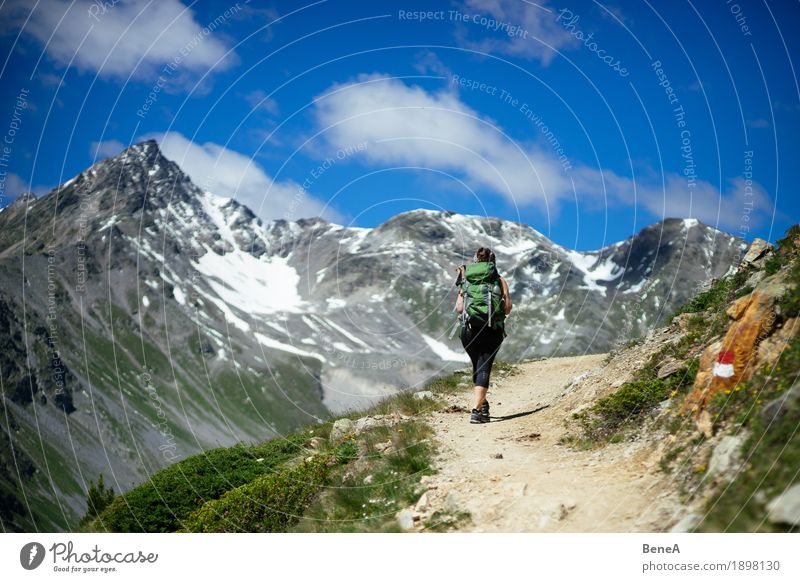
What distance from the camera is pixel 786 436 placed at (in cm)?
663

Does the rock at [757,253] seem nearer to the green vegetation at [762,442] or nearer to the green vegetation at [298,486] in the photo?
the green vegetation at [762,442]

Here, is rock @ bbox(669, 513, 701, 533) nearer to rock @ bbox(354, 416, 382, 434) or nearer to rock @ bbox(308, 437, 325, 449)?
rock @ bbox(354, 416, 382, 434)

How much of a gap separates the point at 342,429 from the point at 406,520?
7406 millimetres

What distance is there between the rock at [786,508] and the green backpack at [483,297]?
7.24m

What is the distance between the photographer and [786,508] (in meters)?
6.12

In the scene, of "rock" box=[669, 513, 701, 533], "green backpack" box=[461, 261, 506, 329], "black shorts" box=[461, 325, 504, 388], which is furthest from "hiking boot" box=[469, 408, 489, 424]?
"rock" box=[669, 513, 701, 533]

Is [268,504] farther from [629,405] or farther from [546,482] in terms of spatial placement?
[629,405]

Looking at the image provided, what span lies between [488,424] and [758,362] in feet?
21.3

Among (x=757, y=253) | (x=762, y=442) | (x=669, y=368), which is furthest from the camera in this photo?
(x=757, y=253)

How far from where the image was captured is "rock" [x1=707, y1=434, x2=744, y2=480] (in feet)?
23.1

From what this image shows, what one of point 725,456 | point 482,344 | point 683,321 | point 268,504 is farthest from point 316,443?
point 725,456

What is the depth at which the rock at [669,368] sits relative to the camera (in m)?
11.4

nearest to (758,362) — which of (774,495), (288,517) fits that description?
(774,495)
